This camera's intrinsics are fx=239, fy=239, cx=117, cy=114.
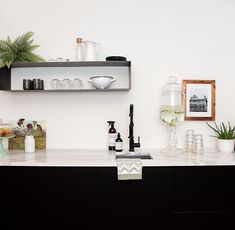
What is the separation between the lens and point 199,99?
2508 millimetres

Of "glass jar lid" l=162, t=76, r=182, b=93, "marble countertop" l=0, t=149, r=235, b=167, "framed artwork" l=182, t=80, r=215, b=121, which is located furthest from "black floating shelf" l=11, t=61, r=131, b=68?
"marble countertop" l=0, t=149, r=235, b=167

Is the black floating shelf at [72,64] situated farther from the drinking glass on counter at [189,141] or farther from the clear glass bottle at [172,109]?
the drinking glass on counter at [189,141]

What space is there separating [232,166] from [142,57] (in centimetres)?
135

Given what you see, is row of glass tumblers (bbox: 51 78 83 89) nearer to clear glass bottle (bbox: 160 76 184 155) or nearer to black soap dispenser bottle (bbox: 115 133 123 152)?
black soap dispenser bottle (bbox: 115 133 123 152)

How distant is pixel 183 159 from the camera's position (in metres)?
1.99

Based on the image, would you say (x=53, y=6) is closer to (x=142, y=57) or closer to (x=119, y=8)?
(x=119, y=8)

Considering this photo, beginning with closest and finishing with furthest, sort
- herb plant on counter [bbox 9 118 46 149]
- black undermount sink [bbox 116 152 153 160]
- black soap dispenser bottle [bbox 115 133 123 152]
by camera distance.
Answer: black undermount sink [bbox 116 152 153 160] < black soap dispenser bottle [bbox 115 133 123 152] < herb plant on counter [bbox 9 118 46 149]

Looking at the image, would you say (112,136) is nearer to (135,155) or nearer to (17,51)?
(135,155)
